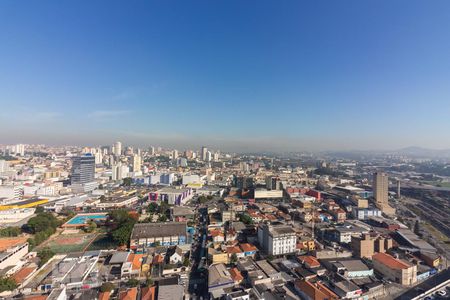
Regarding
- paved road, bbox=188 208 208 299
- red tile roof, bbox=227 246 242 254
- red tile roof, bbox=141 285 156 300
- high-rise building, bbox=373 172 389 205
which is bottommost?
paved road, bbox=188 208 208 299

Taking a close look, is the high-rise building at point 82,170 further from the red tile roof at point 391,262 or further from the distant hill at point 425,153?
the distant hill at point 425,153

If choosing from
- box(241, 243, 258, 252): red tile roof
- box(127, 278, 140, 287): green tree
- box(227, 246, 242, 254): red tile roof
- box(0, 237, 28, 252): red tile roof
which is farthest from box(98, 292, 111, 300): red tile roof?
box(0, 237, 28, 252): red tile roof

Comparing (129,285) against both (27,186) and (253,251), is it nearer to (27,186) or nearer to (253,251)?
(253,251)

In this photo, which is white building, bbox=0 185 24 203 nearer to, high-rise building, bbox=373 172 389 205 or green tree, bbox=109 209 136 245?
green tree, bbox=109 209 136 245

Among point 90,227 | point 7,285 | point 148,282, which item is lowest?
point 90,227

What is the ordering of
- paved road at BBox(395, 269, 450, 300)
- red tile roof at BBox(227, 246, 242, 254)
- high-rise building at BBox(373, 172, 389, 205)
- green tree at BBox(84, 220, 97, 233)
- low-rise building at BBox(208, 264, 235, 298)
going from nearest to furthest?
Answer: 1. low-rise building at BBox(208, 264, 235, 298)
2. paved road at BBox(395, 269, 450, 300)
3. red tile roof at BBox(227, 246, 242, 254)
4. green tree at BBox(84, 220, 97, 233)
5. high-rise building at BBox(373, 172, 389, 205)

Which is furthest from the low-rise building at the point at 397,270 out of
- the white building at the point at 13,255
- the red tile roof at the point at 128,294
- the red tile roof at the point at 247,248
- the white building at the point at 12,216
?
the white building at the point at 12,216

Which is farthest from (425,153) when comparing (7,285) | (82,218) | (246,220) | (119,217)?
(7,285)

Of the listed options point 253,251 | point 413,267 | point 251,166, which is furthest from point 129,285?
point 251,166

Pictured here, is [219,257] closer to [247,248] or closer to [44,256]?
[247,248]
